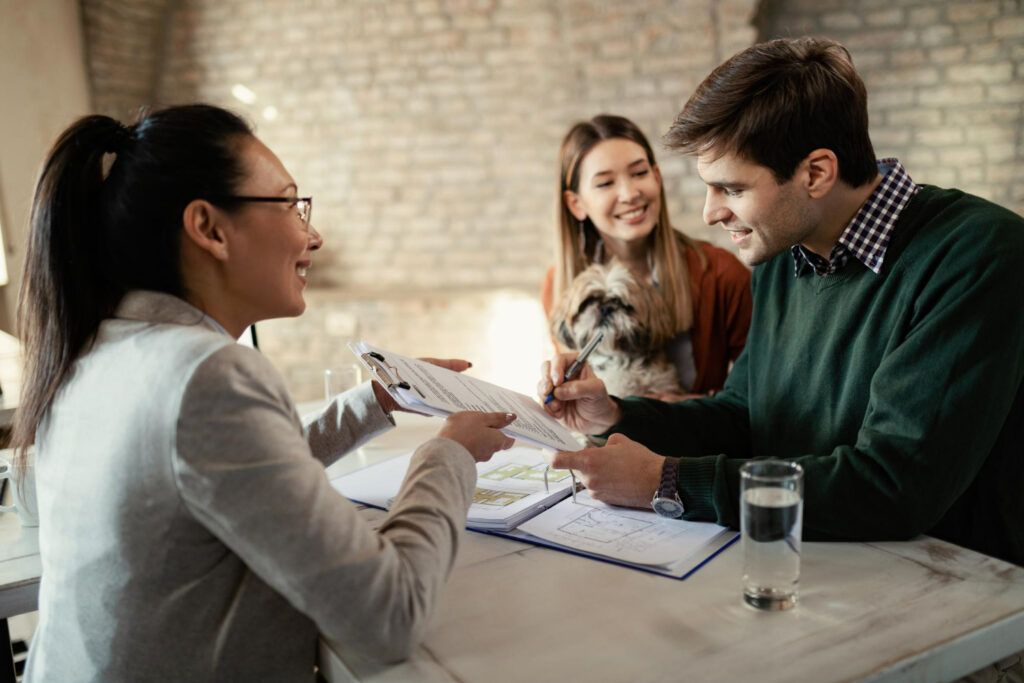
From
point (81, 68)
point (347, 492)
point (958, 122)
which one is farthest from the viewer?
point (81, 68)

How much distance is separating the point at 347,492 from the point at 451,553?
567 millimetres

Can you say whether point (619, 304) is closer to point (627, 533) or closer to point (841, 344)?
point (841, 344)

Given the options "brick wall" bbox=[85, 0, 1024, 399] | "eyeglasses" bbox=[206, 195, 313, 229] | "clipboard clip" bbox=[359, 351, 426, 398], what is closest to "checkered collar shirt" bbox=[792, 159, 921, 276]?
"clipboard clip" bbox=[359, 351, 426, 398]

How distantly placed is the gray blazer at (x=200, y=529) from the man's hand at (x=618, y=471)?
1.04ft

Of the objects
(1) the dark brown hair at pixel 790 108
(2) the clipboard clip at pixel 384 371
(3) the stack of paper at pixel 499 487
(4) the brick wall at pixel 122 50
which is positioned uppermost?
(4) the brick wall at pixel 122 50

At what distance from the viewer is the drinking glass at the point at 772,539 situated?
3.44 feet

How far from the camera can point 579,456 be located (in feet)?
4.53

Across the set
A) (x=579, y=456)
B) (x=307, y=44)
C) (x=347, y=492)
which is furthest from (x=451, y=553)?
(x=307, y=44)

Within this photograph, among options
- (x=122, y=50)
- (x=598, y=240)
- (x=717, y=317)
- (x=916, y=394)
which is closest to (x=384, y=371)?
(x=916, y=394)

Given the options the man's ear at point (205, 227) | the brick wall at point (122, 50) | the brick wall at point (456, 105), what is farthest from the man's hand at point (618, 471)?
the brick wall at point (122, 50)

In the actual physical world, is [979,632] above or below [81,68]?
below

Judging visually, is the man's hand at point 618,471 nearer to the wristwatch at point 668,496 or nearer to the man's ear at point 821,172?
the wristwatch at point 668,496

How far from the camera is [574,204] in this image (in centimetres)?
296

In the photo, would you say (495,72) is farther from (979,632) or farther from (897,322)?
(979,632)
